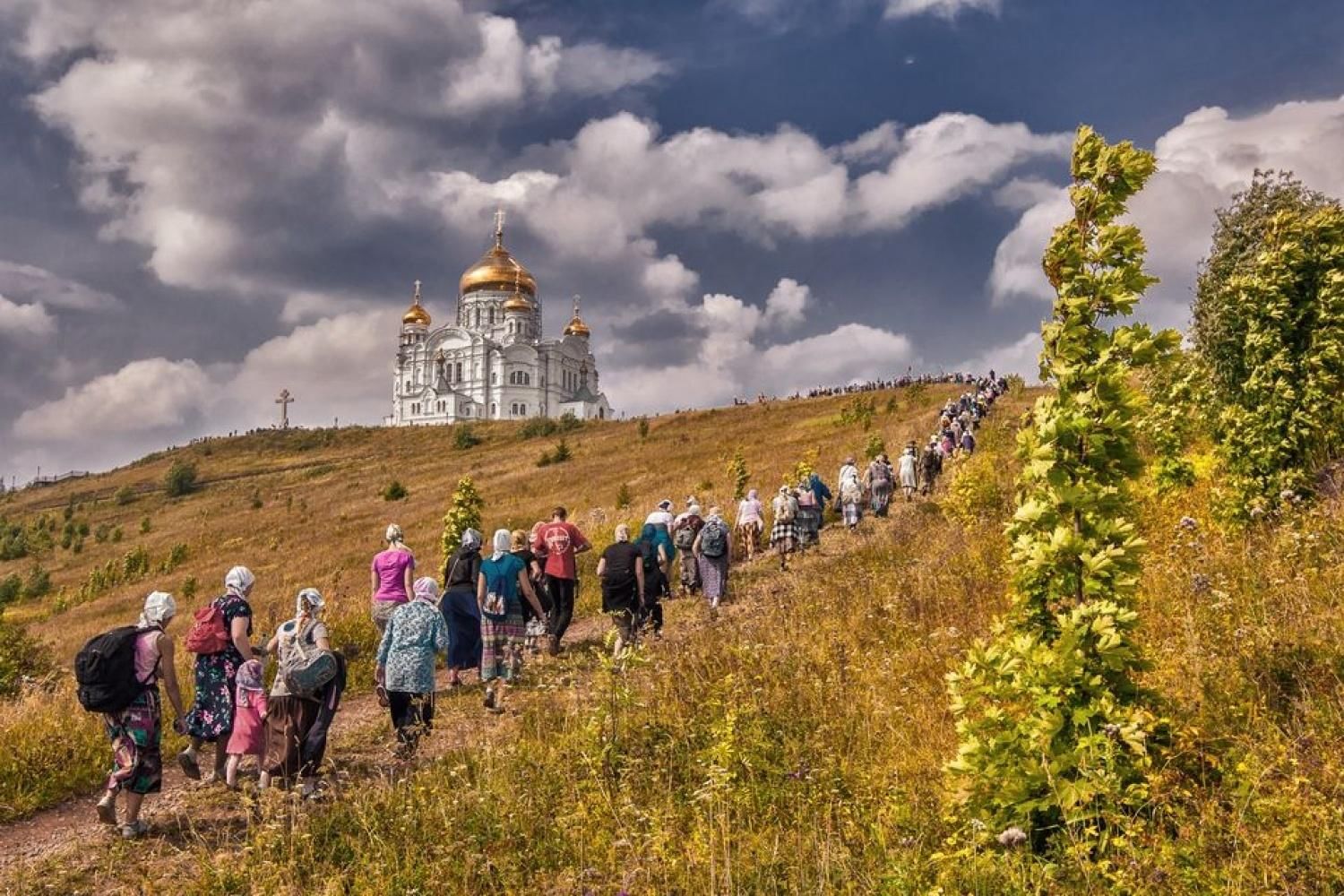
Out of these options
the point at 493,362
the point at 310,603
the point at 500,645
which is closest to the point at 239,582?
the point at 310,603

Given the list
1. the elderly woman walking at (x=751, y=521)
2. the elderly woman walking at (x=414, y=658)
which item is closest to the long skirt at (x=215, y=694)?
the elderly woman walking at (x=414, y=658)

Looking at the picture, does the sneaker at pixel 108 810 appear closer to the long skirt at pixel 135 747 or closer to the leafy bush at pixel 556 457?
the long skirt at pixel 135 747

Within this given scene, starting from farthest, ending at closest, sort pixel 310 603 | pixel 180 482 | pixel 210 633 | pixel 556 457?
1. pixel 180 482
2. pixel 556 457
3. pixel 210 633
4. pixel 310 603

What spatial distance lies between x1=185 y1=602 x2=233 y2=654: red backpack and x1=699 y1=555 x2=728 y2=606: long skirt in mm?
7100

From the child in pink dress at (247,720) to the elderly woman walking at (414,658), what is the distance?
3.47ft

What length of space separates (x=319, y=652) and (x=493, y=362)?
9848 centimetres

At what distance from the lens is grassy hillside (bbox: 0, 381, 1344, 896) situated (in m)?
4.06

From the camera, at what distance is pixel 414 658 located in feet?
25.2

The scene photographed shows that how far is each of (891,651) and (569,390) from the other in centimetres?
10412

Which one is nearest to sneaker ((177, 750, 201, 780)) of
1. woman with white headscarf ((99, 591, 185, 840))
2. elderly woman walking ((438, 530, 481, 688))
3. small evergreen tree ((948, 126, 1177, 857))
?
woman with white headscarf ((99, 591, 185, 840))

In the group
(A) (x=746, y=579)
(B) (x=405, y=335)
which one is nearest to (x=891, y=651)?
(A) (x=746, y=579)

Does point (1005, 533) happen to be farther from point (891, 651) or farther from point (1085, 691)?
point (891, 651)

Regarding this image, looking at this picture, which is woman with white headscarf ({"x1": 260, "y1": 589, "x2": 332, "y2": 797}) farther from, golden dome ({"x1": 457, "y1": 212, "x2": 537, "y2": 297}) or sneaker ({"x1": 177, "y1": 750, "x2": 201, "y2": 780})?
golden dome ({"x1": 457, "y1": 212, "x2": 537, "y2": 297})

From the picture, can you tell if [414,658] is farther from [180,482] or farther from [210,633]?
[180,482]
